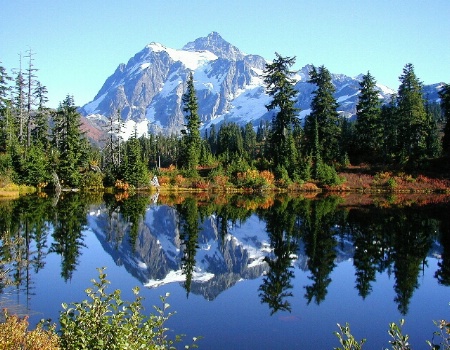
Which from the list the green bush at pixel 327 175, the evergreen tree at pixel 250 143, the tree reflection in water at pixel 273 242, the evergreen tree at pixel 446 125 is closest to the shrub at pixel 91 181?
the tree reflection in water at pixel 273 242

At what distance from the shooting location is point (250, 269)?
14992 millimetres

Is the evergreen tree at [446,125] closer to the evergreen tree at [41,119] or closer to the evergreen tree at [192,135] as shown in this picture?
the evergreen tree at [192,135]

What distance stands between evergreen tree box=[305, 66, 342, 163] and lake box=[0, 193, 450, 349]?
28964mm

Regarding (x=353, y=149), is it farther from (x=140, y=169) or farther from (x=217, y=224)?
(x=217, y=224)

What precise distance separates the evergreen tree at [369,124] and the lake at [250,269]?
1218 inches

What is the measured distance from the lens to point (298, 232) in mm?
20859

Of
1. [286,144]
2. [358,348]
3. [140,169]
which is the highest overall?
[286,144]

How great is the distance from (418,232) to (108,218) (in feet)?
58.7

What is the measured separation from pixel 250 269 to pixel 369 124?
46529mm

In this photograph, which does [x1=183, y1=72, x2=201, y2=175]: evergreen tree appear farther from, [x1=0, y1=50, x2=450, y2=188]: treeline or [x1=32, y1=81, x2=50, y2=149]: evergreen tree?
[x1=32, y1=81, x2=50, y2=149]: evergreen tree

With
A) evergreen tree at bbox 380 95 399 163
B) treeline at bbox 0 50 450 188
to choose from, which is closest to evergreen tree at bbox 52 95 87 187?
treeline at bbox 0 50 450 188

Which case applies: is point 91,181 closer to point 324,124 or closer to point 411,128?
point 324,124

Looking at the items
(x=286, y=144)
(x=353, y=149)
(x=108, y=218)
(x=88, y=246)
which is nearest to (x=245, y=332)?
(x=88, y=246)

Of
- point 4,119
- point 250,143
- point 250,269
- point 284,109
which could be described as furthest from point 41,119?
point 250,143
